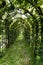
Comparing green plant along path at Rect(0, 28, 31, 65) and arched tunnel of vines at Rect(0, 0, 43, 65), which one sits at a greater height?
arched tunnel of vines at Rect(0, 0, 43, 65)

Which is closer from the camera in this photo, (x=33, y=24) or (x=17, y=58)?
(x=17, y=58)

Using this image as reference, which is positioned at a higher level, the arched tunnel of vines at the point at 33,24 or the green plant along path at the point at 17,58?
the arched tunnel of vines at the point at 33,24

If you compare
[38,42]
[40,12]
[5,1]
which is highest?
[5,1]

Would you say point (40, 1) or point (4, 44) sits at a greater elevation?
point (40, 1)

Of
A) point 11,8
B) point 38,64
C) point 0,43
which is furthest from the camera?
point 0,43

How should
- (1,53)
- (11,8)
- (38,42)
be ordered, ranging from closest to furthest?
(11,8) < (38,42) < (1,53)

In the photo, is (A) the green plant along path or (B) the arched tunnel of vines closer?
(B) the arched tunnel of vines

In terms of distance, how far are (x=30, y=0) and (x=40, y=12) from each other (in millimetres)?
2392

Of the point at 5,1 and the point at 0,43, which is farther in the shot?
the point at 0,43

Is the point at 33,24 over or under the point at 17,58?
over

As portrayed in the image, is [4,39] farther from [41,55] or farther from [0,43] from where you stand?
[41,55]

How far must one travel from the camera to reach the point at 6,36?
1978 cm

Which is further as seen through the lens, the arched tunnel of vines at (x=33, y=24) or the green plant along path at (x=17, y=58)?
the green plant along path at (x=17, y=58)

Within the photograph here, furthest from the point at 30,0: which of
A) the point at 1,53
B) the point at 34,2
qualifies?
the point at 1,53
